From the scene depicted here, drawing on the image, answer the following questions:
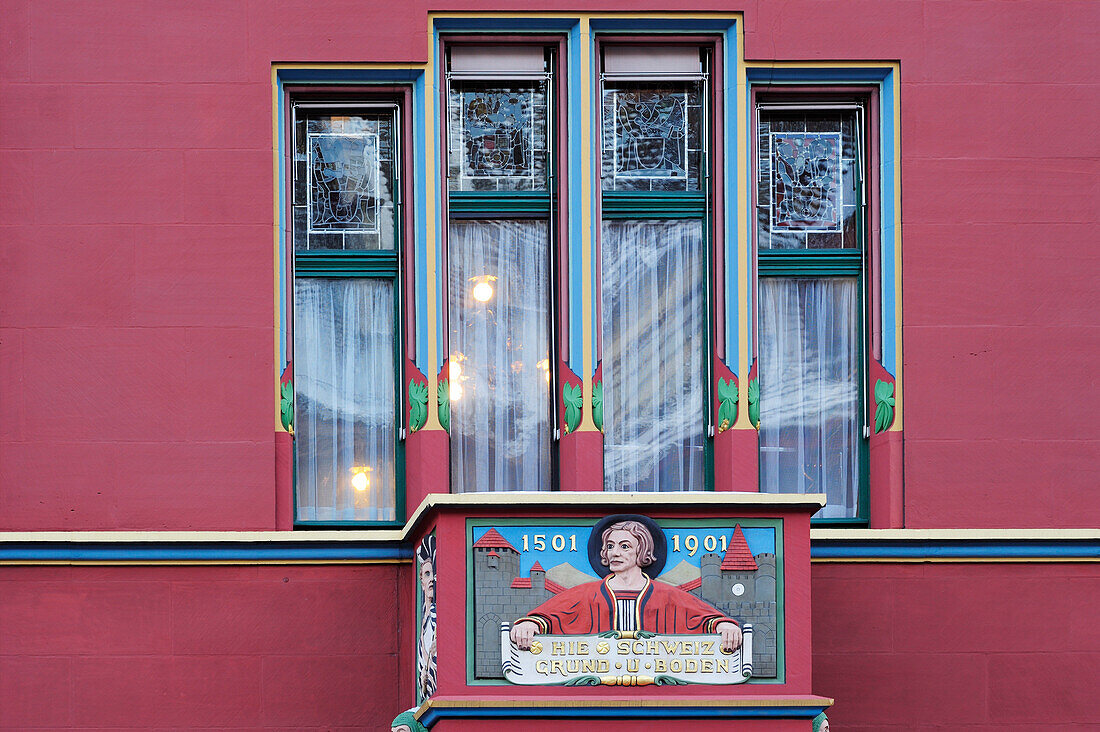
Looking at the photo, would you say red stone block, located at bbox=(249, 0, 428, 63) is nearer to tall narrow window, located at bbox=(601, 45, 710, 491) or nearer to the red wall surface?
tall narrow window, located at bbox=(601, 45, 710, 491)

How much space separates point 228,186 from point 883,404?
4625mm

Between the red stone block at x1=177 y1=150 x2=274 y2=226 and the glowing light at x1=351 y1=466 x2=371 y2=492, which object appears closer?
the red stone block at x1=177 y1=150 x2=274 y2=226

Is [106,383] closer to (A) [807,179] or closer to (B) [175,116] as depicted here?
(B) [175,116]

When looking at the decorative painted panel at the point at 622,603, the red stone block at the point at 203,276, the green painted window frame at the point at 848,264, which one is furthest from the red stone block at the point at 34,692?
the green painted window frame at the point at 848,264

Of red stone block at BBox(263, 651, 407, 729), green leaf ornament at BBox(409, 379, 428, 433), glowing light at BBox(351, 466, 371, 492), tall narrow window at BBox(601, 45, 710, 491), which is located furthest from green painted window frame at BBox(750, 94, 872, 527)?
red stone block at BBox(263, 651, 407, 729)

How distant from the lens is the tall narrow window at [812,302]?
13.8 metres

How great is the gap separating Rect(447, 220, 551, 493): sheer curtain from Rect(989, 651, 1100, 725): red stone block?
3.25m

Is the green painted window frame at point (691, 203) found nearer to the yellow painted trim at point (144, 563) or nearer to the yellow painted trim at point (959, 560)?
the yellow painted trim at point (959, 560)

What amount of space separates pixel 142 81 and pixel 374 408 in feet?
8.83

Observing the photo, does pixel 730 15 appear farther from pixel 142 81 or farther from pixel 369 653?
pixel 369 653

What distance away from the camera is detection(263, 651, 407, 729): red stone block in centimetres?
1293

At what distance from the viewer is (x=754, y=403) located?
13.5 meters

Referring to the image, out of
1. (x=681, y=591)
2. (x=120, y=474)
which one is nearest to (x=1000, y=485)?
(x=681, y=591)

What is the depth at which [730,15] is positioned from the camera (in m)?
13.7
